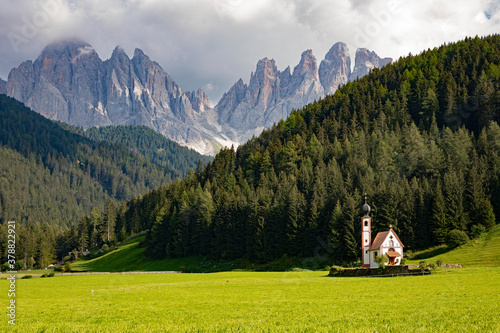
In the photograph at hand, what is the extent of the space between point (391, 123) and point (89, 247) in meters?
121

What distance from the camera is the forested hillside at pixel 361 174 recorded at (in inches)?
3290

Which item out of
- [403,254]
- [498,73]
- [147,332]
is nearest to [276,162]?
[403,254]

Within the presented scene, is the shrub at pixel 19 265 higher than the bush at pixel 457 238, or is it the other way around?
the bush at pixel 457 238

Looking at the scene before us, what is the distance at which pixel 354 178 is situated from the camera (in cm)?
10544

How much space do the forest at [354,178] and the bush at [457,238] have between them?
0.52 metres

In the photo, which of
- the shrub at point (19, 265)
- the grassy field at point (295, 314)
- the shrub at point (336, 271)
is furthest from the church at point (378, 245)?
the shrub at point (19, 265)

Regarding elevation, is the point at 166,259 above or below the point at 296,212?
below

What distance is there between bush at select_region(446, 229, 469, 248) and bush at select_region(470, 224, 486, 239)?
9.61ft

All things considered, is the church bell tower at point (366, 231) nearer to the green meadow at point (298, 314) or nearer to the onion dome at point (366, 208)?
the onion dome at point (366, 208)

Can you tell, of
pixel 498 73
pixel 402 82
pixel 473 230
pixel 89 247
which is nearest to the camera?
pixel 473 230

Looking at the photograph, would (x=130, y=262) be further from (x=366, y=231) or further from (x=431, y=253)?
(x=431, y=253)

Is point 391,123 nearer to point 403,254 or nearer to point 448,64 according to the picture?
point 448,64

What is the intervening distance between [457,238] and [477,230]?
4985mm

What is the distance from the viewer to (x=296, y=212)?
93.8m
